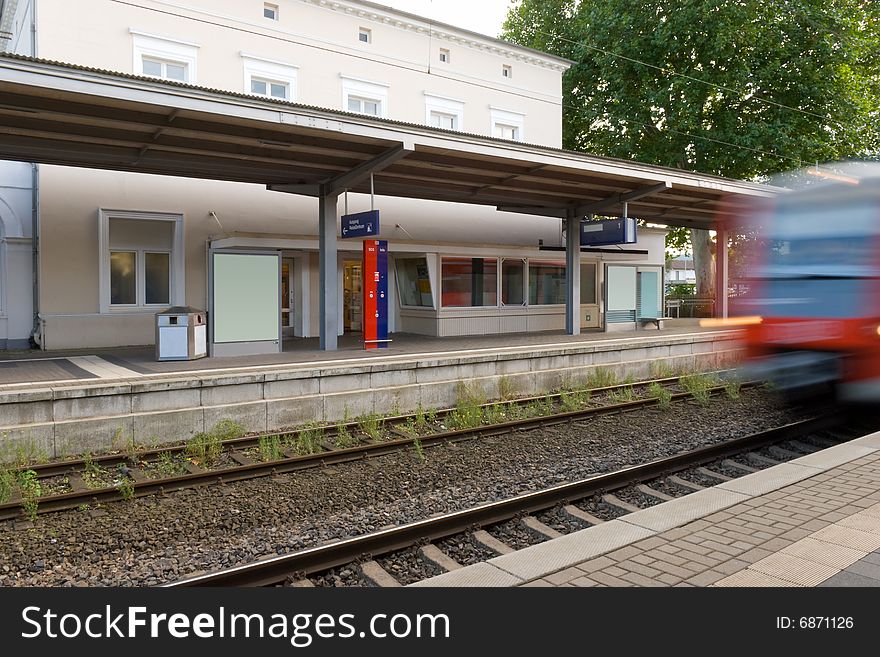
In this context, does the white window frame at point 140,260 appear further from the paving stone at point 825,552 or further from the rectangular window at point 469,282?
the paving stone at point 825,552

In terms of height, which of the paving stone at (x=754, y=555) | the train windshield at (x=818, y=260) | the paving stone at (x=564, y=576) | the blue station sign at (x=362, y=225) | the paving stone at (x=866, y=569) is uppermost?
the blue station sign at (x=362, y=225)

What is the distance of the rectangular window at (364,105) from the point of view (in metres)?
19.7

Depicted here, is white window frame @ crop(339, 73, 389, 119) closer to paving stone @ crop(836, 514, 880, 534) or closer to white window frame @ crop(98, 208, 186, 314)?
white window frame @ crop(98, 208, 186, 314)

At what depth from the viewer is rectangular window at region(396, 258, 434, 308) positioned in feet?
60.4

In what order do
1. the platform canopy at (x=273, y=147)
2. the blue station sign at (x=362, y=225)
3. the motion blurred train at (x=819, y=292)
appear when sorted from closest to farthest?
1. the motion blurred train at (x=819, y=292)
2. the platform canopy at (x=273, y=147)
3. the blue station sign at (x=362, y=225)

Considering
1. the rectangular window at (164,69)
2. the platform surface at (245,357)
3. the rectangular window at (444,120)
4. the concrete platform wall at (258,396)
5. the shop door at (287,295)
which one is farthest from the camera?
the rectangular window at (444,120)

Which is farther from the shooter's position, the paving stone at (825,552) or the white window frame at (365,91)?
the white window frame at (365,91)

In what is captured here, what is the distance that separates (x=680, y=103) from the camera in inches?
1133

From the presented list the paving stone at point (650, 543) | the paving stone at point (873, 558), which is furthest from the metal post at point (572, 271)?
the paving stone at point (873, 558)

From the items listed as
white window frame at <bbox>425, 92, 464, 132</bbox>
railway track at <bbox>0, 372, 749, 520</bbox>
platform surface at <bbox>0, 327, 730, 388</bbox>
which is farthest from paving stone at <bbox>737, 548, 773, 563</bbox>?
white window frame at <bbox>425, 92, 464, 132</bbox>

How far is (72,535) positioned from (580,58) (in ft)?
103

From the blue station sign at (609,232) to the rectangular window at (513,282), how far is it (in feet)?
6.44

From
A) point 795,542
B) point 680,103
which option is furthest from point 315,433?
point 680,103

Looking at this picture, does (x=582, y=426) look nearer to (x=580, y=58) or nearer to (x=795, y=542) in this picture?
(x=795, y=542)
